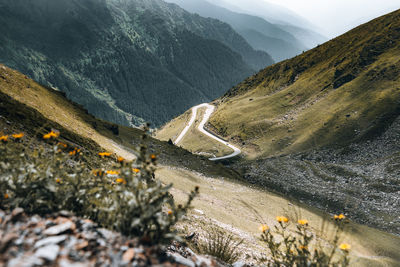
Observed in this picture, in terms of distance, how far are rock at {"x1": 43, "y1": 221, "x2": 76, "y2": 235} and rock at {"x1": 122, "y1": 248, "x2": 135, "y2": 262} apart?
127 centimetres

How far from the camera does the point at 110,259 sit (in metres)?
4.29

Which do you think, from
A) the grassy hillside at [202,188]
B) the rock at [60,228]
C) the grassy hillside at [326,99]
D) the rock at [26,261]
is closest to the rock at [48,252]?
the rock at [26,261]

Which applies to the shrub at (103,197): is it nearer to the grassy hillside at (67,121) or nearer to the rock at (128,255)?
the rock at (128,255)

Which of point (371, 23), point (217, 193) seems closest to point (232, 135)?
point (217, 193)

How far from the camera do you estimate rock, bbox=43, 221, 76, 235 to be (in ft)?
15.5

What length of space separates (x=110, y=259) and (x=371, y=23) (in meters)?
191

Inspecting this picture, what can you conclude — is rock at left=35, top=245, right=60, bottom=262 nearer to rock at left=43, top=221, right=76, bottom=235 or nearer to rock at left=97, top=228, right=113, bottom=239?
rock at left=43, top=221, right=76, bottom=235

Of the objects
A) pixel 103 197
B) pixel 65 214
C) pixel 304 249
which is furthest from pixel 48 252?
pixel 304 249

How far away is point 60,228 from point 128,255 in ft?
4.84

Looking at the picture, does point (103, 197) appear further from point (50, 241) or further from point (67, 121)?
point (67, 121)

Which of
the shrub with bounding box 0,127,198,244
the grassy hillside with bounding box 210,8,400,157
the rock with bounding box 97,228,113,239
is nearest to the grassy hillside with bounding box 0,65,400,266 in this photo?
the shrub with bounding box 0,127,198,244

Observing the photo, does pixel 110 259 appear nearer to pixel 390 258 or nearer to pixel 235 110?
pixel 390 258

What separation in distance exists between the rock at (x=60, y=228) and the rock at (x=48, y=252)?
0.52 meters

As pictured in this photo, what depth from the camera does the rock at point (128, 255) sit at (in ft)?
14.1
